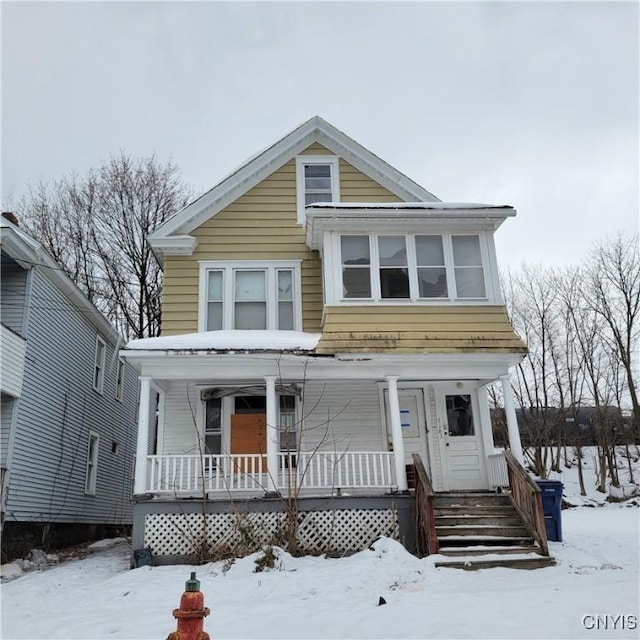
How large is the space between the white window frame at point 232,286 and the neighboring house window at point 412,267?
1.47m

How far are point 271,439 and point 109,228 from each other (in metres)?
14.7

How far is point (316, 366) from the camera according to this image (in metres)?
10.0

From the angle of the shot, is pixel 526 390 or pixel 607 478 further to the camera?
pixel 526 390

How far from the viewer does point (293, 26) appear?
11.9 metres

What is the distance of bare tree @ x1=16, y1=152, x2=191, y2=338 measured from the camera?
20709 millimetres

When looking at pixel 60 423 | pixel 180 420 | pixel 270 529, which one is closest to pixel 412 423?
pixel 270 529

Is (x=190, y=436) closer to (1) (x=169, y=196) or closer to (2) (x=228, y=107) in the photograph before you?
(2) (x=228, y=107)

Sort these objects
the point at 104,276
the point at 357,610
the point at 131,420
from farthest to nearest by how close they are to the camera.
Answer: the point at 104,276
the point at 131,420
the point at 357,610

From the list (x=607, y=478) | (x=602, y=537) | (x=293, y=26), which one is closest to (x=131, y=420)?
(x=293, y=26)

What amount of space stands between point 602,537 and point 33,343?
480 inches

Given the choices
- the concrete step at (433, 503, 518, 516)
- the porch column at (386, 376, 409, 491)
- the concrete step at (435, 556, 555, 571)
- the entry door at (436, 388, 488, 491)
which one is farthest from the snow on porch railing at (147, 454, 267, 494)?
the entry door at (436, 388, 488, 491)

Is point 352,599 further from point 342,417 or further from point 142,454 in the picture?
point 342,417

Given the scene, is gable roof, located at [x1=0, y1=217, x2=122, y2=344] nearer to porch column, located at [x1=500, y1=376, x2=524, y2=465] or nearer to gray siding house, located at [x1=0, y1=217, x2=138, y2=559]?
gray siding house, located at [x1=0, y1=217, x2=138, y2=559]

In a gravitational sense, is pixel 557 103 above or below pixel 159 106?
below
